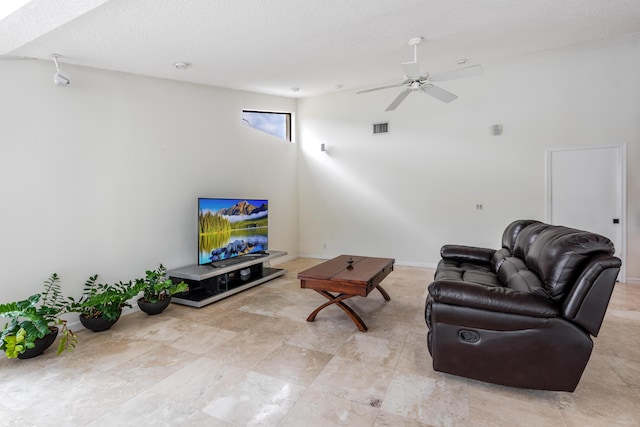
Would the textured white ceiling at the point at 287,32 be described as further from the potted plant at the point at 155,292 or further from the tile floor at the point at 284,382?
the tile floor at the point at 284,382

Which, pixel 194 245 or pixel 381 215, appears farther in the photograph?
pixel 381 215

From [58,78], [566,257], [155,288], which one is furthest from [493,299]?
[58,78]

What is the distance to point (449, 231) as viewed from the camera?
205 inches

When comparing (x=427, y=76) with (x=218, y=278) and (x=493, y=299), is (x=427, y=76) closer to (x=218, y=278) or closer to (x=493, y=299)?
(x=493, y=299)

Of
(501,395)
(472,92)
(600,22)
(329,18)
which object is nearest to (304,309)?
(501,395)

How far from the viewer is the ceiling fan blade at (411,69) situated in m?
2.89

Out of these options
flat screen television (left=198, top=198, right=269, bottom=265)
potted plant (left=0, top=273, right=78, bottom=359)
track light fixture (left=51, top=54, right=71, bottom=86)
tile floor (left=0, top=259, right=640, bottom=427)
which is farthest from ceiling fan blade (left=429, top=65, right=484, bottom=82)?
potted plant (left=0, top=273, right=78, bottom=359)

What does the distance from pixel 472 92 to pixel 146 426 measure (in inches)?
222

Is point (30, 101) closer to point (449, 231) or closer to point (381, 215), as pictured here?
point (381, 215)

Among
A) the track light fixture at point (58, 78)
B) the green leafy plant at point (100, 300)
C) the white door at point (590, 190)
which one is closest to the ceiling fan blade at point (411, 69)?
the white door at point (590, 190)

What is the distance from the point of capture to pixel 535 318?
184cm

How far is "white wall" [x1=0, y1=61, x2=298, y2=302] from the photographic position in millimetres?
2729

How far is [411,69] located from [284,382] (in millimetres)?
2926

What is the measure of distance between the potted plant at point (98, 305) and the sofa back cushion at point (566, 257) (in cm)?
357
